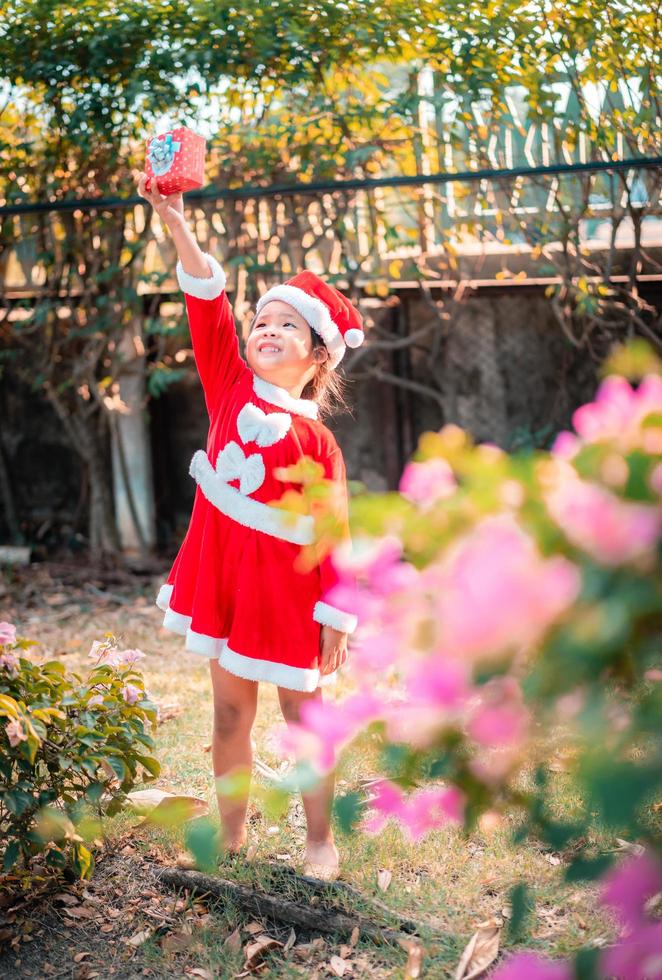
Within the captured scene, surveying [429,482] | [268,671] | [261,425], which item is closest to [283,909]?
[268,671]

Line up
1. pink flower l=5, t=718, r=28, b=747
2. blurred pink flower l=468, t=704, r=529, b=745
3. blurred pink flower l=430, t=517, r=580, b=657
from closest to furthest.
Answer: blurred pink flower l=430, t=517, r=580, b=657 < blurred pink flower l=468, t=704, r=529, b=745 < pink flower l=5, t=718, r=28, b=747

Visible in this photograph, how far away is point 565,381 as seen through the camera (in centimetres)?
521

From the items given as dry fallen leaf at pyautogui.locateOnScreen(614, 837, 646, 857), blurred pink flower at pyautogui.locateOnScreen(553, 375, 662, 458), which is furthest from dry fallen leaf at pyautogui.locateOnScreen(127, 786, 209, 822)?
blurred pink flower at pyautogui.locateOnScreen(553, 375, 662, 458)

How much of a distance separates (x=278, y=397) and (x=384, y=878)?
106cm

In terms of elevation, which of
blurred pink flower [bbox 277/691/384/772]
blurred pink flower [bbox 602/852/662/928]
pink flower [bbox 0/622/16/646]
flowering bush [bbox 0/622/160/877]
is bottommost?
flowering bush [bbox 0/622/160/877]

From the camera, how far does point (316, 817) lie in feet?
7.70

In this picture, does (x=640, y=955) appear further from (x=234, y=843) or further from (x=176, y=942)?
(x=234, y=843)

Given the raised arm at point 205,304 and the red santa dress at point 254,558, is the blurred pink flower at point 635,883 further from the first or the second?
the raised arm at point 205,304

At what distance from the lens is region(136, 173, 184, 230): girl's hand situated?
2406 millimetres

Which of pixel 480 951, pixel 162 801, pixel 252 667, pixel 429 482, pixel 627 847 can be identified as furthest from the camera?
pixel 162 801

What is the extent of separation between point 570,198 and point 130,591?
8.62 ft

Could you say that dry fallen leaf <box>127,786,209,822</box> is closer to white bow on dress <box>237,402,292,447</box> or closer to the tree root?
the tree root

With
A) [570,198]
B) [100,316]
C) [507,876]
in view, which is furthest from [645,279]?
[507,876]

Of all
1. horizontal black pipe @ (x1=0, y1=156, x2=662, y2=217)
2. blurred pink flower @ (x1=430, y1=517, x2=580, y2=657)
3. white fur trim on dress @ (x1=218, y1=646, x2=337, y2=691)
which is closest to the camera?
blurred pink flower @ (x1=430, y1=517, x2=580, y2=657)
